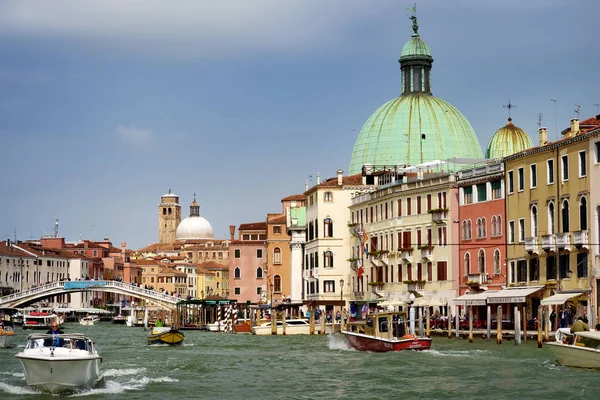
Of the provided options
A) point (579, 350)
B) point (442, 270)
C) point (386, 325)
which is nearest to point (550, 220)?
point (386, 325)

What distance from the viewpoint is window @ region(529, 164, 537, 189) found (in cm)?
4856

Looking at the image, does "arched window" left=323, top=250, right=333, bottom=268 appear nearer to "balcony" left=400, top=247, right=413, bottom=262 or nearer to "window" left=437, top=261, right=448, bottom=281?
"balcony" left=400, top=247, right=413, bottom=262

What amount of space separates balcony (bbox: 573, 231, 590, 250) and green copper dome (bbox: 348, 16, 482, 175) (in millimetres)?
33989

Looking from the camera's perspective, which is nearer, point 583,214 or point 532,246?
point 583,214

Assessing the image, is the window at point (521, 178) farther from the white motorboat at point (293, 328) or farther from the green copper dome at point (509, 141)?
the green copper dome at point (509, 141)

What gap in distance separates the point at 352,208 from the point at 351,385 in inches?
1633

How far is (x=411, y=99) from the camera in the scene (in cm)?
8056

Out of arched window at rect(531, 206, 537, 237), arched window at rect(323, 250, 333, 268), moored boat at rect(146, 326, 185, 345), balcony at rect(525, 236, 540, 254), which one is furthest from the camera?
arched window at rect(323, 250, 333, 268)

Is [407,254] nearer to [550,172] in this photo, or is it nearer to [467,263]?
[467,263]

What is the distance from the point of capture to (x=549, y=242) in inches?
1837

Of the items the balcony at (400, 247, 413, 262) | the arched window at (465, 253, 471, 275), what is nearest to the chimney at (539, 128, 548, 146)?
the arched window at (465, 253, 471, 275)

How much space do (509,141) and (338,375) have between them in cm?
3953

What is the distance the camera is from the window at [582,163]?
4453cm

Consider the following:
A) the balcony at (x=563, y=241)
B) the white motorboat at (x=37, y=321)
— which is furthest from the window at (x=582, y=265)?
the white motorboat at (x=37, y=321)
